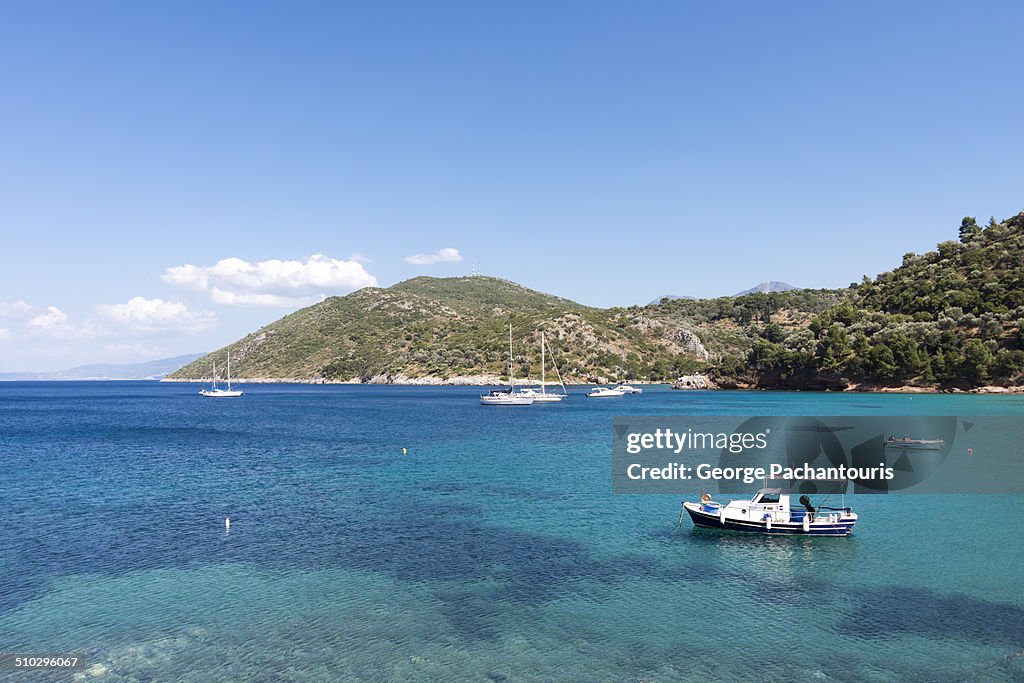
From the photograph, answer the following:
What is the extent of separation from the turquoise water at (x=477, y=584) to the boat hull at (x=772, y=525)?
0.57 metres

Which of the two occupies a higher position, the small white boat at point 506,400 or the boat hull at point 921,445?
the small white boat at point 506,400

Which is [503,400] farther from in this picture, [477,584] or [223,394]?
[477,584]

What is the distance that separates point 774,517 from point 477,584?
1598cm

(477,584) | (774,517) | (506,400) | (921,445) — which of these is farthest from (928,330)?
(477,584)

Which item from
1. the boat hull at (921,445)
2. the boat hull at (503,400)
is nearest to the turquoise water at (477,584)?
the boat hull at (921,445)

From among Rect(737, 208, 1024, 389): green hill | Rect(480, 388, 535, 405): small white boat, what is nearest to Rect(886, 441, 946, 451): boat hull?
Rect(737, 208, 1024, 389): green hill

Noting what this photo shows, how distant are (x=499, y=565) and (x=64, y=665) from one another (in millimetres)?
15148

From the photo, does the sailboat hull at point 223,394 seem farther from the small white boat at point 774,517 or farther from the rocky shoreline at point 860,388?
the small white boat at point 774,517

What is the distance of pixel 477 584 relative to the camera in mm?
24328

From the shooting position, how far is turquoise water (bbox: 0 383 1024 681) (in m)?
18.3

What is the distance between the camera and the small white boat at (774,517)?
100 feet

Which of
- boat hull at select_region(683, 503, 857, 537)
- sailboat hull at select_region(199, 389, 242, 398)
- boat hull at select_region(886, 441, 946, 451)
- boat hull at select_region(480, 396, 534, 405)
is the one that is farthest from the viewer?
sailboat hull at select_region(199, 389, 242, 398)

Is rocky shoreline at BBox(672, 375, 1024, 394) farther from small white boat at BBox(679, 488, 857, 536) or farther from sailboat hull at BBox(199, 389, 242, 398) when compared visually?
sailboat hull at BBox(199, 389, 242, 398)

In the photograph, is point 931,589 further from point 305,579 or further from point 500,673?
point 305,579
